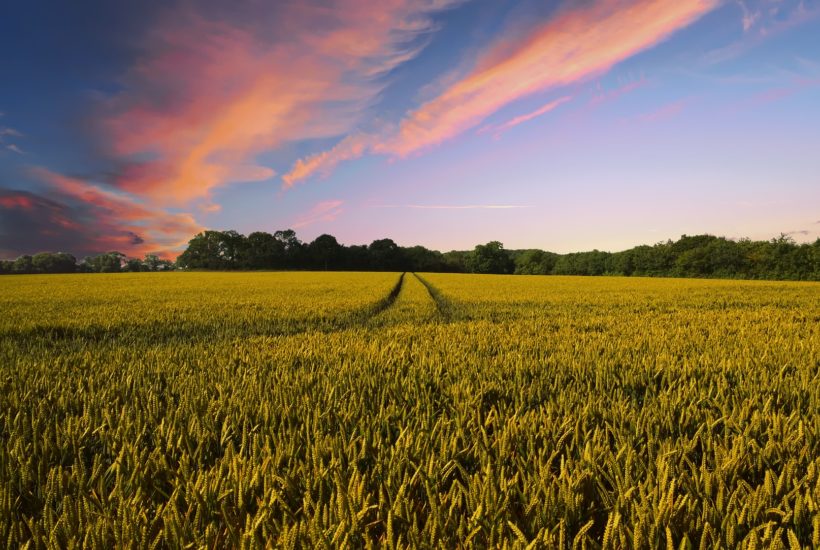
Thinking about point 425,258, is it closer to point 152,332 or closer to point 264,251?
point 264,251

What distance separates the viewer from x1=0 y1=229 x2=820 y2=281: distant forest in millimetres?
88750

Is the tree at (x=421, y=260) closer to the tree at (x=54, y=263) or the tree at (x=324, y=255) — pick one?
the tree at (x=324, y=255)

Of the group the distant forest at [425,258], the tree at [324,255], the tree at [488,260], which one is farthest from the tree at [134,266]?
the tree at [488,260]

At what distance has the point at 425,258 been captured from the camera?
4646 inches

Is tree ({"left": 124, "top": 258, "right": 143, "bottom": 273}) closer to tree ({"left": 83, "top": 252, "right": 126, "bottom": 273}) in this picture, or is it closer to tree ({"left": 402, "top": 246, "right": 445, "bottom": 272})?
tree ({"left": 83, "top": 252, "right": 126, "bottom": 273})

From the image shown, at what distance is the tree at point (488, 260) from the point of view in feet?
426

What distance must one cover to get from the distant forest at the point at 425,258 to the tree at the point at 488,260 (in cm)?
34

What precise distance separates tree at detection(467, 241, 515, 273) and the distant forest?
337 millimetres

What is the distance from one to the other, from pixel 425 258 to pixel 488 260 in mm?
25119

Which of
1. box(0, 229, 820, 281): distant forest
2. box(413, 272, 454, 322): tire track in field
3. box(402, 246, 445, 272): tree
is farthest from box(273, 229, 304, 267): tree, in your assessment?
box(413, 272, 454, 322): tire track in field

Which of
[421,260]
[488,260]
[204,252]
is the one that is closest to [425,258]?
[421,260]

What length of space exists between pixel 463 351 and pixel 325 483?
3495 mm

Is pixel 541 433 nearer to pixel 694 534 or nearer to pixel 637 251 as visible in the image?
pixel 694 534

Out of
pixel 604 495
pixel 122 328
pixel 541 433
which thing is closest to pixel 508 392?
pixel 541 433
